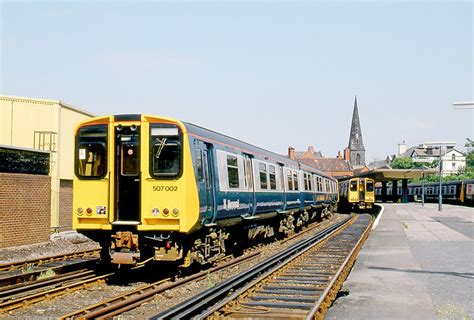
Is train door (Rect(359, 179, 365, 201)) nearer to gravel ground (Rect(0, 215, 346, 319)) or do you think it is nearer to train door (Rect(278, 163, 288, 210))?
Answer: train door (Rect(278, 163, 288, 210))

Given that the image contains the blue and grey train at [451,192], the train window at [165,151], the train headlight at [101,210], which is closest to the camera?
the train window at [165,151]

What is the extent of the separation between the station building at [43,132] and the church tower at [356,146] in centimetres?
12192

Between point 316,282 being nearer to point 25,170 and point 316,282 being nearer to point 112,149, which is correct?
point 112,149

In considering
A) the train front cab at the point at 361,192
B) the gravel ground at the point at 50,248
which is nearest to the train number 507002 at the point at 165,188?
the gravel ground at the point at 50,248

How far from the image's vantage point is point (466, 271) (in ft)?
41.3

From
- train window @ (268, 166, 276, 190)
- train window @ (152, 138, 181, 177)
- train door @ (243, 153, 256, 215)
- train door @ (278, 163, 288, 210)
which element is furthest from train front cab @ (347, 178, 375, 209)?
train window @ (152, 138, 181, 177)

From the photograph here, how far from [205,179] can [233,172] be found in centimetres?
237

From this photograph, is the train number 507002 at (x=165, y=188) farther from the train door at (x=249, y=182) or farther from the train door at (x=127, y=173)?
the train door at (x=249, y=182)

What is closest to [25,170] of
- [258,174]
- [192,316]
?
[258,174]

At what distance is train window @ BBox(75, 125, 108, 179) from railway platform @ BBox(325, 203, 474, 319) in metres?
5.39

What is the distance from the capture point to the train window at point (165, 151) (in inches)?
420

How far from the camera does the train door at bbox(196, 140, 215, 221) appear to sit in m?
11.3

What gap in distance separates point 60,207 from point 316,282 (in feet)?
55.3

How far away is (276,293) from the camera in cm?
996
